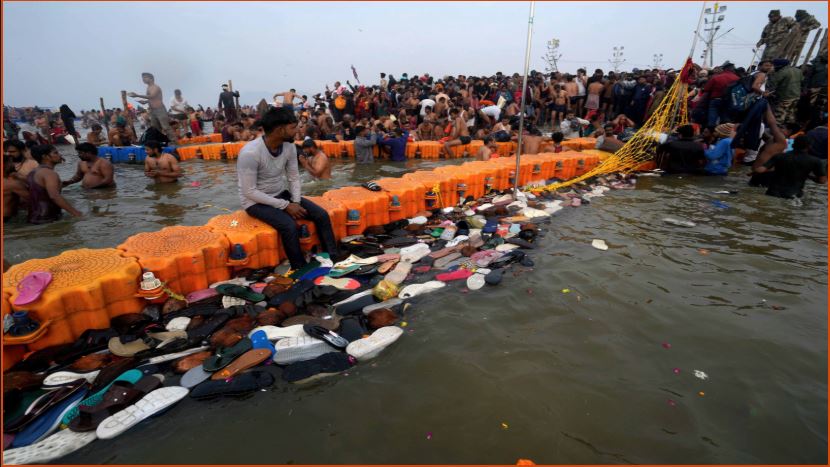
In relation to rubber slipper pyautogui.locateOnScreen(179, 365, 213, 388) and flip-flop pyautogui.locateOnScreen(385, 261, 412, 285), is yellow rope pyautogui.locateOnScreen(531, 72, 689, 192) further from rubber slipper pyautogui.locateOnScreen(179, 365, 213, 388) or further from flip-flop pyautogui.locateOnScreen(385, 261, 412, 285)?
rubber slipper pyautogui.locateOnScreen(179, 365, 213, 388)

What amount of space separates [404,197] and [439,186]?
827mm

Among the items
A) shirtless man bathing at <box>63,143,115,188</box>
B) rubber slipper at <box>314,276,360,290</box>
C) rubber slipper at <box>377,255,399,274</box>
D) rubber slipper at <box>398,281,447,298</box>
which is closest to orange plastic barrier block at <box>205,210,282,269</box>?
rubber slipper at <box>314,276,360,290</box>

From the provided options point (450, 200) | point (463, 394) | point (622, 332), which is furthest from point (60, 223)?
point (622, 332)

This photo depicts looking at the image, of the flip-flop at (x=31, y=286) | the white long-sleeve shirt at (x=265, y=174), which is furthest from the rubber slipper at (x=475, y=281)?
the flip-flop at (x=31, y=286)

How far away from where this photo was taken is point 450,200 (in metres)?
6.63

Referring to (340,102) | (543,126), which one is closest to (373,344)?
(340,102)

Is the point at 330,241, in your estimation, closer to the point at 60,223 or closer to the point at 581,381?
the point at 581,381

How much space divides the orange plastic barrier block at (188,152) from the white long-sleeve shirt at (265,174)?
926 cm

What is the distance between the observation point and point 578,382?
2635mm

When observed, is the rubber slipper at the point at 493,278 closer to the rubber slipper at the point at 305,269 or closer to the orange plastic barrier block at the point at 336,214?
the rubber slipper at the point at 305,269

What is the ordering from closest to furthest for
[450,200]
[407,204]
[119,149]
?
[407,204]
[450,200]
[119,149]

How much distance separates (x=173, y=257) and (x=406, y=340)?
7.53 feet

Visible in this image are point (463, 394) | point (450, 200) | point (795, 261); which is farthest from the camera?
point (450, 200)

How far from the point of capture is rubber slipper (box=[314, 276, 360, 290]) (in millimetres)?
3990
